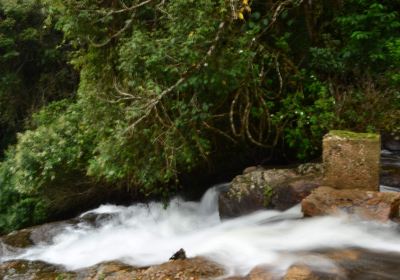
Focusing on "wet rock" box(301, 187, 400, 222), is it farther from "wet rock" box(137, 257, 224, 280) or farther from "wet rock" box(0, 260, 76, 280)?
"wet rock" box(0, 260, 76, 280)

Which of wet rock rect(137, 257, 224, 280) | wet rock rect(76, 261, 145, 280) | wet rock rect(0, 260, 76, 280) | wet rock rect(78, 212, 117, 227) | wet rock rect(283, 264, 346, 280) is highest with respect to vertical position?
wet rock rect(283, 264, 346, 280)

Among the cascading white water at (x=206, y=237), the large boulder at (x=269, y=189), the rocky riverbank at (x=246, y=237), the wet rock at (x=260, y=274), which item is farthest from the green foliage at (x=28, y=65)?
the wet rock at (x=260, y=274)

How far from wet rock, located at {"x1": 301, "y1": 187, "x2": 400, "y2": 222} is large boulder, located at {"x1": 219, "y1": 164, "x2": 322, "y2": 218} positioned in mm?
612

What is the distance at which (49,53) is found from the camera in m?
12.1

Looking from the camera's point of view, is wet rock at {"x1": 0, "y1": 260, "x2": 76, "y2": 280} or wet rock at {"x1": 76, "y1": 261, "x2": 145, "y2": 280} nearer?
wet rock at {"x1": 76, "y1": 261, "x2": 145, "y2": 280}

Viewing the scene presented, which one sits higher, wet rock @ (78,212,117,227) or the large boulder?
the large boulder

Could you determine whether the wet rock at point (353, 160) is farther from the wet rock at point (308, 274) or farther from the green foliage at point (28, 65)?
the green foliage at point (28, 65)

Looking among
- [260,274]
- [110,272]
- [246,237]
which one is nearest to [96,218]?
[110,272]

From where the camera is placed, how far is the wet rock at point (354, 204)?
4.29m

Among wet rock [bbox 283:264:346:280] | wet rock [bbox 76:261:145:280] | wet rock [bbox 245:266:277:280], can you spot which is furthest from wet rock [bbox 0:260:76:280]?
wet rock [bbox 283:264:346:280]

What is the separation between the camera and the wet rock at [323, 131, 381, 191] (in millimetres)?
4688

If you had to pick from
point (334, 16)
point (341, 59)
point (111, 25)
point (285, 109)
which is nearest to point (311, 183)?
point (285, 109)

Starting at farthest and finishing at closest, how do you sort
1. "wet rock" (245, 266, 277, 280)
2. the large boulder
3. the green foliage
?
1. the green foliage
2. the large boulder
3. "wet rock" (245, 266, 277, 280)

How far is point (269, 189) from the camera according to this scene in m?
5.65
